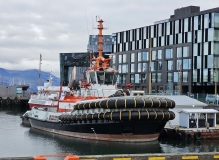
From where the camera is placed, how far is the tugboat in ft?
103

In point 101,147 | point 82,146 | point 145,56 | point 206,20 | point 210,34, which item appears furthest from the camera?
point 145,56

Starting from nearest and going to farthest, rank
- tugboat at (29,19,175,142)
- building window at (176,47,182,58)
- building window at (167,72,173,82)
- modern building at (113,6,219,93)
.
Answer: tugboat at (29,19,175,142) < modern building at (113,6,219,93) < building window at (176,47,182,58) < building window at (167,72,173,82)

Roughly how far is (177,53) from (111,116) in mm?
55768

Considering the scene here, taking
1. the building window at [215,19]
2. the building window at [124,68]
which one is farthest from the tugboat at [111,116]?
the building window at [124,68]

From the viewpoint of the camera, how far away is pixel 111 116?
104ft

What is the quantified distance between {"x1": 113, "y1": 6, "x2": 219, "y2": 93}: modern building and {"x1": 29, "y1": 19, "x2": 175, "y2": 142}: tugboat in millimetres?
35135

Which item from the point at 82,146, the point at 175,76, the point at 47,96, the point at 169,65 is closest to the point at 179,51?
the point at 169,65

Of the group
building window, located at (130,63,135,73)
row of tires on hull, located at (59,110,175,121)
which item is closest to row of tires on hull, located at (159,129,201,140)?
row of tires on hull, located at (59,110,175,121)

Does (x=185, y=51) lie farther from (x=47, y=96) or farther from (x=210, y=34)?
(x=47, y=96)

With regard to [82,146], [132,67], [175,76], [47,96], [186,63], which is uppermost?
[186,63]

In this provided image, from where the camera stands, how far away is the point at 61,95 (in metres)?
43.9

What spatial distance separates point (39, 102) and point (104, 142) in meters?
23.9

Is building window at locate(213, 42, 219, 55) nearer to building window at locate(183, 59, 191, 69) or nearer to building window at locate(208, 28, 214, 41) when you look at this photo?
building window at locate(208, 28, 214, 41)

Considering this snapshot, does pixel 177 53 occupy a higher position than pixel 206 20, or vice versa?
pixel 206 20
